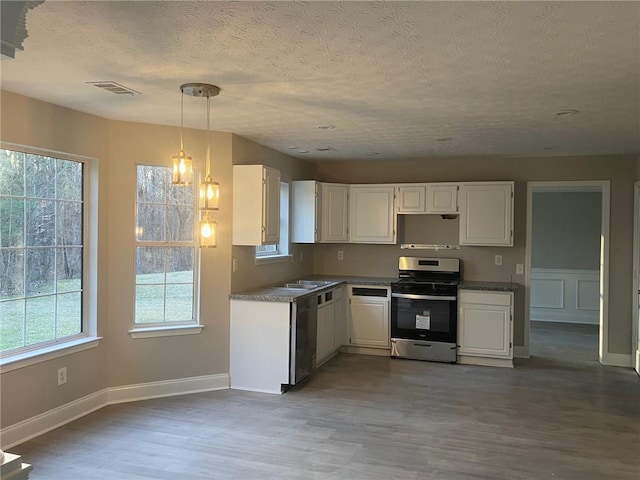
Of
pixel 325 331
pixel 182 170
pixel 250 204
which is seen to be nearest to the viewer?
pixel 182 170

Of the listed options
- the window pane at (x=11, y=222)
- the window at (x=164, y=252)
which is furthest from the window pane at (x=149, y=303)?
the window pane at (x=11, y=222)

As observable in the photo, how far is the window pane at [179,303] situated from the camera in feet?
14.6

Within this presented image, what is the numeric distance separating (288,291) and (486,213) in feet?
8.49

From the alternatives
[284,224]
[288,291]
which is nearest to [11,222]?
[288,291]

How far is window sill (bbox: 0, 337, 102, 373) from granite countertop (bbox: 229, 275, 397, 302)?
1.26 m

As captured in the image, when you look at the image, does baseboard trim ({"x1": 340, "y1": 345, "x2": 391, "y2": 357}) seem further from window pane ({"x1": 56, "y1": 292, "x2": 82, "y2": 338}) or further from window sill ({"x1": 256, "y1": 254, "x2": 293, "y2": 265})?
window pane ({"x1": 56, "y1": 292, "x2": 82, "y2": 338})

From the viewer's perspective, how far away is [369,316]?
6023 mm

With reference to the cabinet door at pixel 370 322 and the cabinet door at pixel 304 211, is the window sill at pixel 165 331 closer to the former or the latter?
the cabinet door at pixel 304 211

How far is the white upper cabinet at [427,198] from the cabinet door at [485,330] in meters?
1.21

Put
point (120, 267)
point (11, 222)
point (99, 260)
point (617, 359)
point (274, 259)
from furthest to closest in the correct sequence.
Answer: point (617, 359)
point (274, 259)
point (120, 267)
point (99, 260)
point (11, 222)

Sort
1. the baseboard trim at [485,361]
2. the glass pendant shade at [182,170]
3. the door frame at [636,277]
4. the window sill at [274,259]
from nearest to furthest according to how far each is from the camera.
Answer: the glass pendant shade at [182,170] < the window sill at [274,259] < the door frame at [636,277] < the baseboard trim at [485,361]

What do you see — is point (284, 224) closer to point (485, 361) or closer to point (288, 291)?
point (288, 291)

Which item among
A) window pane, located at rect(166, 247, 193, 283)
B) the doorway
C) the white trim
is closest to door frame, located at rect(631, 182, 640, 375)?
the doorway

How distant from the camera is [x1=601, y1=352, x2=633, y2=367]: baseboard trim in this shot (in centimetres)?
562
